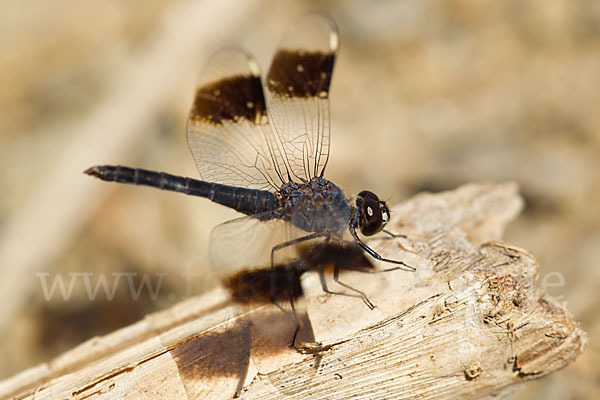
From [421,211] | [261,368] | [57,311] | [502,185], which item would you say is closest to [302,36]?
[421,211]

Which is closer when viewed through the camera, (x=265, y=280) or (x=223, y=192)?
(x=265, y=280)

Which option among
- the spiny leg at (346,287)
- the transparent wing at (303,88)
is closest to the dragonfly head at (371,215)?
the spiny leg at (346,287)

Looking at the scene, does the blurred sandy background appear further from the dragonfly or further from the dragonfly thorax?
the dragonfly thorax

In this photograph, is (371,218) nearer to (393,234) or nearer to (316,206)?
(393,234)

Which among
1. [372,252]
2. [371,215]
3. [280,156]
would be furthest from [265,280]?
[280,156]

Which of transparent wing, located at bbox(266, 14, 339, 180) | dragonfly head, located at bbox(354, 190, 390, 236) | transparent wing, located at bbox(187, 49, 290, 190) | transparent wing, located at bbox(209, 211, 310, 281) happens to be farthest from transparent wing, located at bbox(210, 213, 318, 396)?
transparent wing, located at bbox(266, 14, 339, 180)

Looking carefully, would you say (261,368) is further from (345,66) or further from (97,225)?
(345,66)
